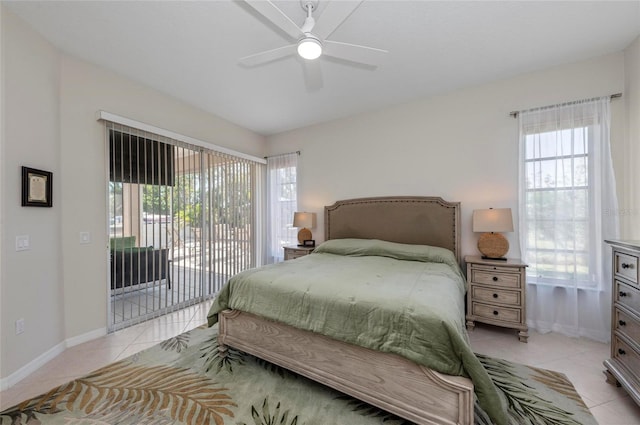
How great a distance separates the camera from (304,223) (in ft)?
13.5

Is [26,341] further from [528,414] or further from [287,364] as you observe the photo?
[528,414]

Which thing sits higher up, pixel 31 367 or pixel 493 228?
pixel 493 228

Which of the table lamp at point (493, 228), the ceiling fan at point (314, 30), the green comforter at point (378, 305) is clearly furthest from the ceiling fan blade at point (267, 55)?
the table lamp at point (493, 228)

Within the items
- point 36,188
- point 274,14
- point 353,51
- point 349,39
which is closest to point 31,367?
point 36,188

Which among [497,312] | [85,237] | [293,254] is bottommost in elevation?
[497,312]

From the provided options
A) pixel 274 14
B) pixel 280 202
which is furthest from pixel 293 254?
pixel 274 14

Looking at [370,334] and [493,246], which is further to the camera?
[493,246]

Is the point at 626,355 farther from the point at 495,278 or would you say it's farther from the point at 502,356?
the point at 495,278

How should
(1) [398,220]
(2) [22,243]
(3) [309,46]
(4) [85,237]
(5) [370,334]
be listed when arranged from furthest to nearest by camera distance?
(1) [398,220] < (4) [85,237] < (2) [22,243] < (3) [309,46] < (5) [370,334]

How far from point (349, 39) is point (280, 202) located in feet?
9.84

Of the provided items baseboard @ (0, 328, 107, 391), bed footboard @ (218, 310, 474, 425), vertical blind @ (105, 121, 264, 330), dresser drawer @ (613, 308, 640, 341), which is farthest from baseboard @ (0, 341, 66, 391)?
dresser drawer @ (613, 308, 640, 341)

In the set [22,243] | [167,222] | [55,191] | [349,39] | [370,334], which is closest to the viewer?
[370,334]

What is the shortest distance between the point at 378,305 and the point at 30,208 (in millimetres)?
2955

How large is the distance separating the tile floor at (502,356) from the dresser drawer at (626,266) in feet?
2.79
